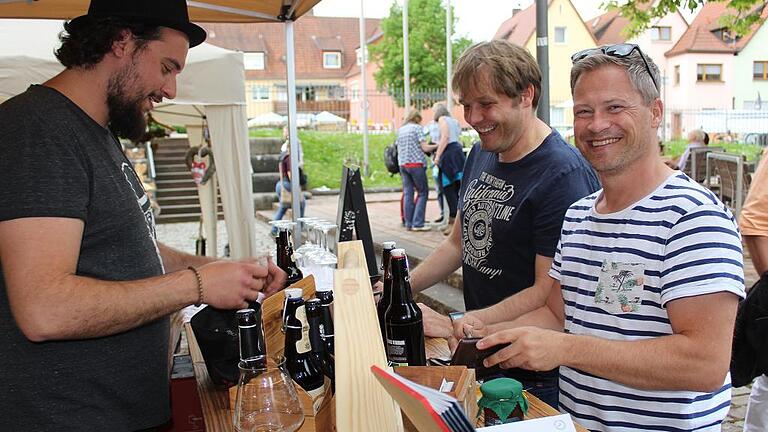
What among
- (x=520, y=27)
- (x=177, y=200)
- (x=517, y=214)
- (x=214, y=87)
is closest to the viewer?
(x=517, y=214)

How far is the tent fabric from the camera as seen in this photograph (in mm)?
3832

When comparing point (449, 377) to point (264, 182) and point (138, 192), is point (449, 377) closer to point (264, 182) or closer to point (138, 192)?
point (138, 192)

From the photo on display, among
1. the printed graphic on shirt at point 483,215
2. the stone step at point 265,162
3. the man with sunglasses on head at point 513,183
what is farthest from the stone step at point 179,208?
the man with sunglasses on head at point 513,183

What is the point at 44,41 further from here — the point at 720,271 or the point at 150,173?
the point at 150,173

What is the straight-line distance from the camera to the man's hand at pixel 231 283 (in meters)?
1.70

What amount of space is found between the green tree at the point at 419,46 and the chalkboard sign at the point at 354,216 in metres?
37.2

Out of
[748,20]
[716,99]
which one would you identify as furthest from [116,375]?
[716,99]

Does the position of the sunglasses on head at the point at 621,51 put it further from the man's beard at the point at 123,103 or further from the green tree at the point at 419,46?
the green tree at the point at 419,46

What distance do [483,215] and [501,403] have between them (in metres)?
1.11

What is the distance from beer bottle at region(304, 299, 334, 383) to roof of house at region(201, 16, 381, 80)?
159 feet

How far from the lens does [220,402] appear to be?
1916 millimetres

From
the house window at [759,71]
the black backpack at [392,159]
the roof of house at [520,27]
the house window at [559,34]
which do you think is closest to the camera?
the black backpack at [392,159]

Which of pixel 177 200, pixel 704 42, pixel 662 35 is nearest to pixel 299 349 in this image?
pixel 177 200

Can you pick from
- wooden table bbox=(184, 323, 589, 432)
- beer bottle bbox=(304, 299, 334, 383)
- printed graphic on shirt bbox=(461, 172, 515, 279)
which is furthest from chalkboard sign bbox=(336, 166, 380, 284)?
beer bottle bbox=(304, 299, 334, 383)
